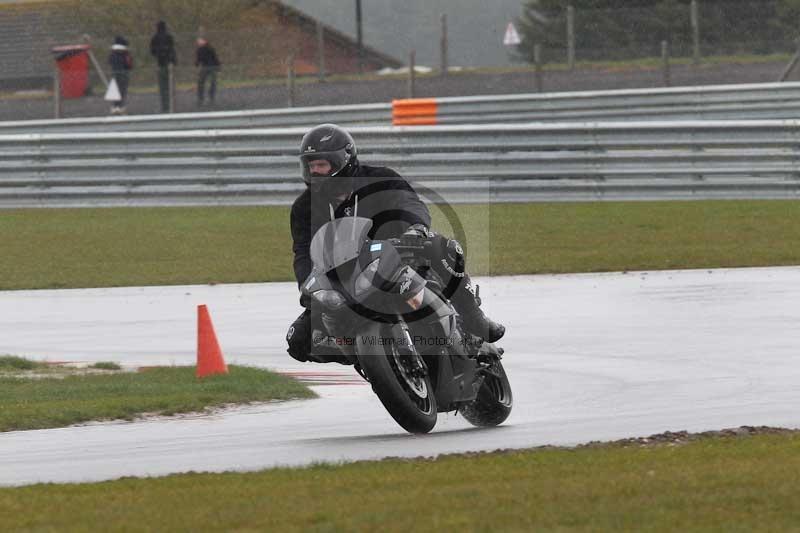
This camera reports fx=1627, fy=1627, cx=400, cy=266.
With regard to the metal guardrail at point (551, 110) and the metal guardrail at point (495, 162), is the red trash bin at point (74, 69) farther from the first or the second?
the metal guardrail at point (495, 162)

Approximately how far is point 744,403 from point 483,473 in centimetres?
288

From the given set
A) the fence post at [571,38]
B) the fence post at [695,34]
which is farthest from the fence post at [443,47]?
the fence post at [695,34]

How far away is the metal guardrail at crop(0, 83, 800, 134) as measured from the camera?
2714 cm

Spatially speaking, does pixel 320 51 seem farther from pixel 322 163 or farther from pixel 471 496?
pixel 471 496

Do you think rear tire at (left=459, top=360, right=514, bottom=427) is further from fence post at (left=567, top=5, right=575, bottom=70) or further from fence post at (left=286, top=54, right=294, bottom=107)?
fence post at (left=567, top=5, right=575, bottom=70)

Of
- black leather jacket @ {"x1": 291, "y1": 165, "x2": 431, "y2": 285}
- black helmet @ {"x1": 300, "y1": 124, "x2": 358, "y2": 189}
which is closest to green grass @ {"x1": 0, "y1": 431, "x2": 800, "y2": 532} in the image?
black leather jacket @ {"x1": 291, "y1": 165, "x2": 431, "y2": 285}

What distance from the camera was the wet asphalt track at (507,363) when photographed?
27.0 feet

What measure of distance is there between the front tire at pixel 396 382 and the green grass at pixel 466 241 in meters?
8.59

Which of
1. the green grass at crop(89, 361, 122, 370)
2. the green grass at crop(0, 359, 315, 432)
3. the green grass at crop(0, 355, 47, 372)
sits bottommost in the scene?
the green grass at crop(0, 355, 47, 372)

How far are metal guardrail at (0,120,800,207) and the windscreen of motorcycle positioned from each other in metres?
12.7

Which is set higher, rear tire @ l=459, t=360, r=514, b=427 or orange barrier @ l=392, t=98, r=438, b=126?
rear tire @ l=459, t=360, r=514, b=427

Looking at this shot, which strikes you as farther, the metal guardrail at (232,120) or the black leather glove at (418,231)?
the metal guardrail at (232,120)

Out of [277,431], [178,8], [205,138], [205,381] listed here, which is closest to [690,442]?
[277,431]

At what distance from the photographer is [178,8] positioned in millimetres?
41062
